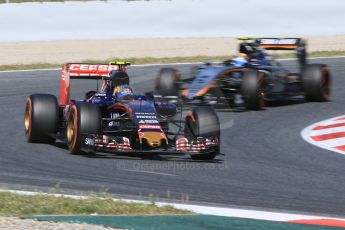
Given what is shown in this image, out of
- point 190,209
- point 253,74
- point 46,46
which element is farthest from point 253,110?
point 46,46

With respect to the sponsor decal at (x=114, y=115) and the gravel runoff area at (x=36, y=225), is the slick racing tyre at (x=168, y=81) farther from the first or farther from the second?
the gravel runoff area at (x=36, y=225)

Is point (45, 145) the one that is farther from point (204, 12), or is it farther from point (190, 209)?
point (204, 12)

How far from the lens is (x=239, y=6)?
100 feet

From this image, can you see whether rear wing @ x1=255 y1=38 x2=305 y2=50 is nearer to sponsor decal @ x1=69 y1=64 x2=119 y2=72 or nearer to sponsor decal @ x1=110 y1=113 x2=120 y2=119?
sponsor decal @ x1=69 y1=64 x2=119 y2=72

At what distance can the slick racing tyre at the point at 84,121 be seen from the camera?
11.5 m

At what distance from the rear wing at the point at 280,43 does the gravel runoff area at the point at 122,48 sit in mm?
8529

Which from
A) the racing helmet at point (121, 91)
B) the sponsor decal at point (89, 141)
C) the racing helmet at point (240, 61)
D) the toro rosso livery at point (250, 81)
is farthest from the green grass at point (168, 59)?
the sponsor decal at point (89, 141)

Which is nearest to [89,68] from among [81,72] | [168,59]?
[81,72]

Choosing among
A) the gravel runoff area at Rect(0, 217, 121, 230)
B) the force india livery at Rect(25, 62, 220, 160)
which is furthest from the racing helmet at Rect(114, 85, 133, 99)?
the gravel runoff area at Rect(0, 217, 121, 230)

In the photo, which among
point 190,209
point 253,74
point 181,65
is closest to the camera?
point 190,209

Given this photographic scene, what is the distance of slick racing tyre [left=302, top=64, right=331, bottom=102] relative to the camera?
1814 centimetres

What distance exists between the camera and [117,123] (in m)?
12.4

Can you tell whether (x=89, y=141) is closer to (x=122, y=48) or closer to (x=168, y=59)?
(x=168, y=59)

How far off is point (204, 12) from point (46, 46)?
5225 mm
